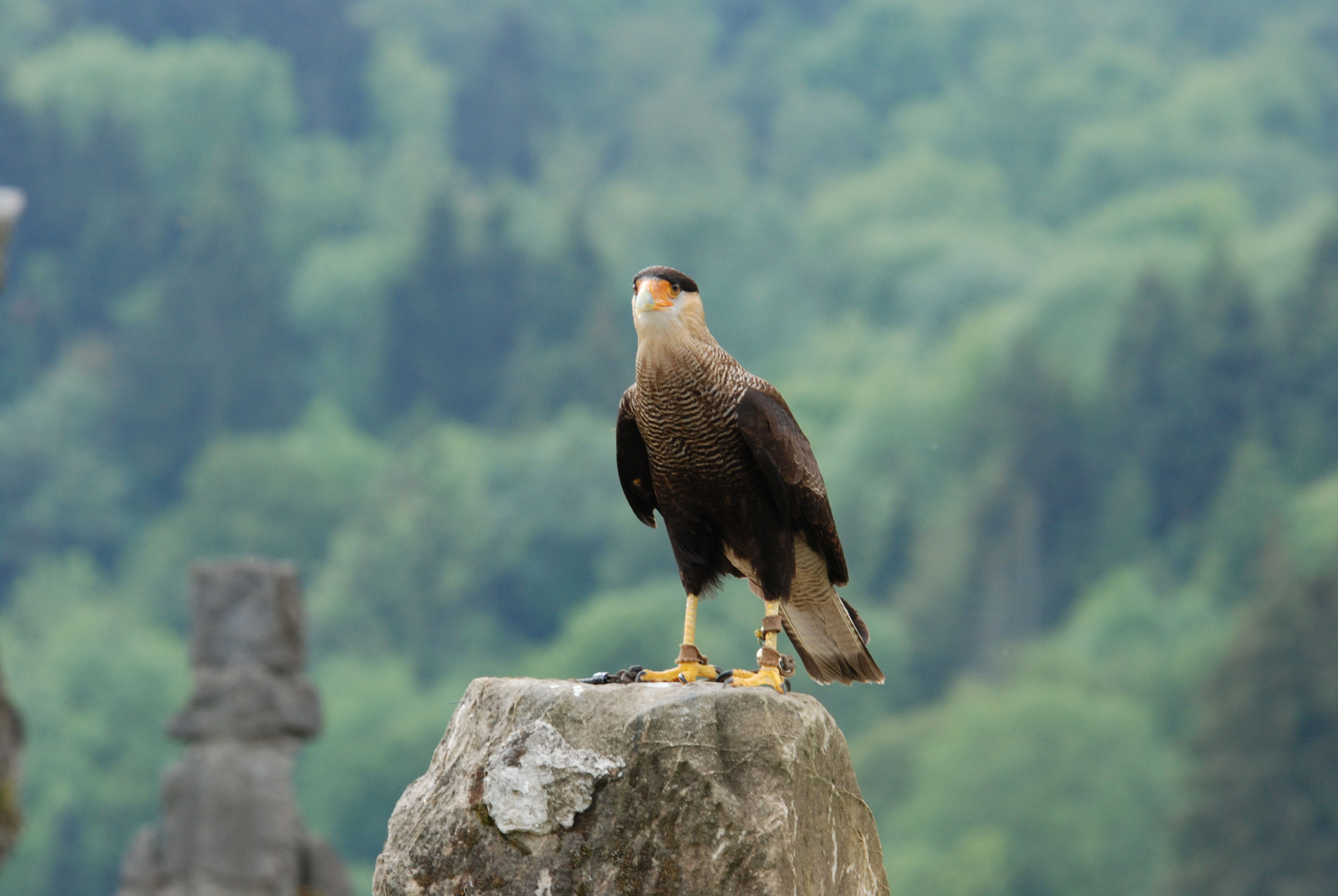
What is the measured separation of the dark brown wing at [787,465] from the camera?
6012 mm

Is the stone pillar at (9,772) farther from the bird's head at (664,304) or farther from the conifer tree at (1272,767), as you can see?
the conifer tree at (1272,767)

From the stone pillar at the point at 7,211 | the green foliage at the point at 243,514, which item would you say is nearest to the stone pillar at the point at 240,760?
the stone pillar at the point at 7,211

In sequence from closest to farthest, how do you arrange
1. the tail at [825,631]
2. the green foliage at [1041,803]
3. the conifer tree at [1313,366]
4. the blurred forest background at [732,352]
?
1. the tail at [825,631]
2. the green foliage at [1041,803]
3. the blurred forest background at [732,352]
4. the conifer tree at [1313,366]

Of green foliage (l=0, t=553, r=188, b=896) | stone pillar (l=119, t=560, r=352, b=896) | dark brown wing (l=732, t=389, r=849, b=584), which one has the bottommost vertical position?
dark brown wing (l=732, t=389, r=849, b=584)

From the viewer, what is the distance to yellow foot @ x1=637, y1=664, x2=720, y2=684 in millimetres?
6180

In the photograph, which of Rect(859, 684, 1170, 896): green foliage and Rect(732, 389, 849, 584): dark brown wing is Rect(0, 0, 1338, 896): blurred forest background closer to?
Rect(859, 684, 1170, 896): green foliage

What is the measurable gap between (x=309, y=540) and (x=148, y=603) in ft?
26.7

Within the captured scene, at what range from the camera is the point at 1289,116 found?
10756 centimetres

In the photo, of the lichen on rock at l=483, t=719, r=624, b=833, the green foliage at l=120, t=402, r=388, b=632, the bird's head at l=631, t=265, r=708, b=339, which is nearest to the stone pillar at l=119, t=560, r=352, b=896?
the lichen on rock at l=483, t=719, r=624, b=833

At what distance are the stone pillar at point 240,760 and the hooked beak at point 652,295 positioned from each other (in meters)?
8.05

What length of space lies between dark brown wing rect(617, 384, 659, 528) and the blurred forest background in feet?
131

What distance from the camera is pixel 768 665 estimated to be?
239 inches

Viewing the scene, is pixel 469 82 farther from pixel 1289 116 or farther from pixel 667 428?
pixel 667 428

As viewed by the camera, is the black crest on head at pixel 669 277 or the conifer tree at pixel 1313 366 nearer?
the black crest on head at pixel 669 277
